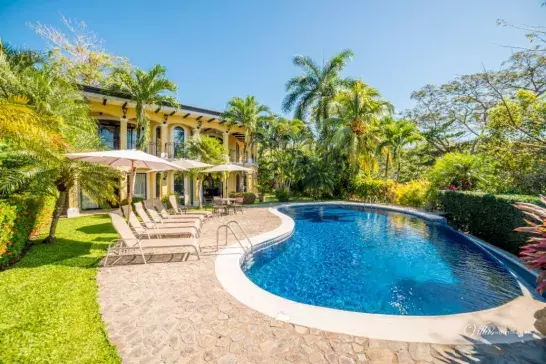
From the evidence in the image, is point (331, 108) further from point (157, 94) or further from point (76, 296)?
→ point (76, 296)

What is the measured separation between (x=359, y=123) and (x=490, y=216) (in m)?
14.4

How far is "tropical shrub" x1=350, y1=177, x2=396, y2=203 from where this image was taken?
21922 mm

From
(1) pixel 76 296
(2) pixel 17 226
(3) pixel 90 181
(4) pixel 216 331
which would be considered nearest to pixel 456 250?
(4) pixel 216 331

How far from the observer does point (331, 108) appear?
80.0 feet

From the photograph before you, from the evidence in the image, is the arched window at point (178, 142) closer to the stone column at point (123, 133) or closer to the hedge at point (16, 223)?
the stone column at point (123, 133)

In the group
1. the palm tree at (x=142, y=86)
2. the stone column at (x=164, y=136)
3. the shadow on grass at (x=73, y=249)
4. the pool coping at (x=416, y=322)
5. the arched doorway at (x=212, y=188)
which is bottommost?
the pool coping at (x=416, y=322)

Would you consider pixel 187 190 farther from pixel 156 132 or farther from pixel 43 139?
pixel 43 139

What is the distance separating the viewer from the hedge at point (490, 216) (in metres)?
8.02

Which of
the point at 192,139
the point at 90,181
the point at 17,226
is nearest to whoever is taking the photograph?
the point at 17,226

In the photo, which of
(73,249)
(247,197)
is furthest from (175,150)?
(73,249)

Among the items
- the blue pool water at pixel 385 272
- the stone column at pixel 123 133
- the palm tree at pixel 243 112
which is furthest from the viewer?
the palm tree at pixel 243 112

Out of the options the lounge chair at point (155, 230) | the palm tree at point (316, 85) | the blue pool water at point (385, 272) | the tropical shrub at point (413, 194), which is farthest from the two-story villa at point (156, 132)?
the tropical shrub at point (413, 194)

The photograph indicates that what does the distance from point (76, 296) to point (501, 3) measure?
1412 cm

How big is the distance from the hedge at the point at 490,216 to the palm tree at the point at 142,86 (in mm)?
17156
